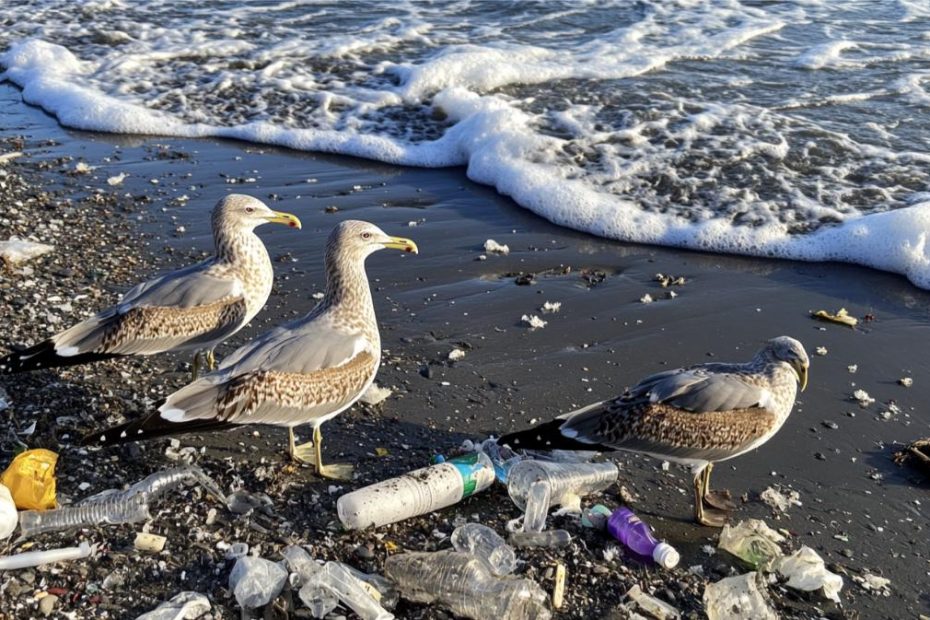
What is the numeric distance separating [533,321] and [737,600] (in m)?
3.05

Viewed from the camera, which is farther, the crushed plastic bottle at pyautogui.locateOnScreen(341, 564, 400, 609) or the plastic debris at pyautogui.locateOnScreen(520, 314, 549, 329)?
the plastic debris at pyautogui.locateOnScreen(520, 314, 549, 329)

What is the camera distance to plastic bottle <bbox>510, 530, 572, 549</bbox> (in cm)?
457

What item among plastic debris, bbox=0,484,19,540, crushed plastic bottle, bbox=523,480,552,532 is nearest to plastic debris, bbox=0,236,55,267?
plastic debris, bbox=0,484,19,540

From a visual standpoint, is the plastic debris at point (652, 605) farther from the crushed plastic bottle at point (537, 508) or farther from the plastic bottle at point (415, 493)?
the plastic bottle at point (415, 493)

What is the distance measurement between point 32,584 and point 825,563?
360cm

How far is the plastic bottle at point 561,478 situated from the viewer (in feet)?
15.9

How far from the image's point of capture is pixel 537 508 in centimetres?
468

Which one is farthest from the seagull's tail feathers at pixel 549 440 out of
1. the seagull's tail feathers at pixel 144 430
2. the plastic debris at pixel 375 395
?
the seagull's tail feathers at pixel 144 430

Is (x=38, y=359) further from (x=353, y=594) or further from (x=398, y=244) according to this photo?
(x=353, y=594)

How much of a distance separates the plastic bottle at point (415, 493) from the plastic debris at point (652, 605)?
3.30 feet

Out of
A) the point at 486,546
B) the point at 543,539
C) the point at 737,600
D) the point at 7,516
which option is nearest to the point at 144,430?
the point at 7,516

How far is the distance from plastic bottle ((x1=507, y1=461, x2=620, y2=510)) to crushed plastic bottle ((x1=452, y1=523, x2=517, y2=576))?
366 mm

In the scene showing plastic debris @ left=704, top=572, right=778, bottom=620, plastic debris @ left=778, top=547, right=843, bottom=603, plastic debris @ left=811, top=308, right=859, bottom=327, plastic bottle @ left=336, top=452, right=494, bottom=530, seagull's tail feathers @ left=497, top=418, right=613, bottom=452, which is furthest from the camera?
plastic debris @ left=811, top=308, right=859, bottom=327

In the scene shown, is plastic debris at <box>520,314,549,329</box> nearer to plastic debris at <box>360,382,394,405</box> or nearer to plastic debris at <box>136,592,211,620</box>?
plastic debris at <box>360,382,394,405</box>
